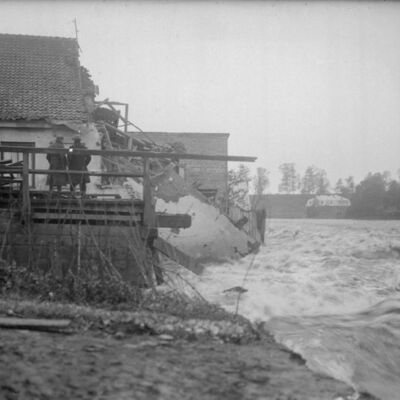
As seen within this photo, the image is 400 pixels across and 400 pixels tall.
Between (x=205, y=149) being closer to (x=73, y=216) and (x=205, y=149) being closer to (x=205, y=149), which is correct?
(x=205, y=149)

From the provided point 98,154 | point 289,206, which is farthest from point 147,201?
point 289,206

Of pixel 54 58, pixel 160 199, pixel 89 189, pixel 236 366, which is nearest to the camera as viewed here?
pixel 236 366

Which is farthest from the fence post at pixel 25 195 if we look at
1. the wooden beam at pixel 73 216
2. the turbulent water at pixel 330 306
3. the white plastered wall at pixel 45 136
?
the white plastered wall at pixel 45 136

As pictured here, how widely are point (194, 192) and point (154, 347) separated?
27.7 ft

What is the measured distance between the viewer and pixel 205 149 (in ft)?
98.3

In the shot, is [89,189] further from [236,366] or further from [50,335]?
[236,366]

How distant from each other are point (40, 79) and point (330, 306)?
14477 mm

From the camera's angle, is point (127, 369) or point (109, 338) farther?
point (109, 338)

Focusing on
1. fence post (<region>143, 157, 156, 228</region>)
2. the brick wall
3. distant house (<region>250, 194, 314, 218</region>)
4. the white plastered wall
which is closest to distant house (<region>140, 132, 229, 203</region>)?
the brick wall

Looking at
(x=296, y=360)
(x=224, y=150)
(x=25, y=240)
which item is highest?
(x=224, y=150)

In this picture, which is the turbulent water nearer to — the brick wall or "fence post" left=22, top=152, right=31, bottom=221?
"fence post" left=22, top=152, right=31, bottom=221

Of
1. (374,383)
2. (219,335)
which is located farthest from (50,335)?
(374,383)

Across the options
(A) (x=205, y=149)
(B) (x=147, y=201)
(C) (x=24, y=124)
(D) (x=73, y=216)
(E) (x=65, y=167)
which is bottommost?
(D) (x=73, y=216)

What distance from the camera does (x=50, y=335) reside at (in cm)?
354
